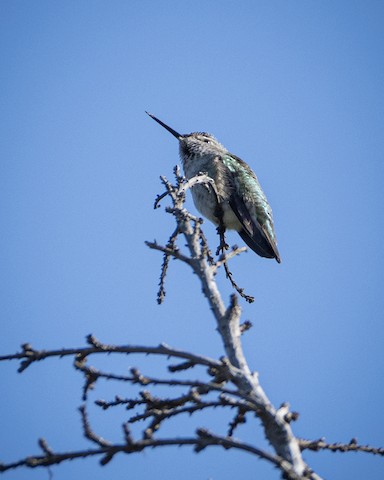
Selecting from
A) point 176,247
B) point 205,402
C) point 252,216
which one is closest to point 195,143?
point 252,216

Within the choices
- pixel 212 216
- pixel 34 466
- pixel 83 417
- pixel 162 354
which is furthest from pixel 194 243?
pixel 212 216

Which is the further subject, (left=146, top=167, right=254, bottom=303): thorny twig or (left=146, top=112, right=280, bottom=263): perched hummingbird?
(left=146, top=112, right=280, bottom=263): perched hummingbird

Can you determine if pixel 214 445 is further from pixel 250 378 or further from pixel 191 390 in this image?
pixel 250 378

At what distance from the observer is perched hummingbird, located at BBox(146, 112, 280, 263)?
6.36 meters

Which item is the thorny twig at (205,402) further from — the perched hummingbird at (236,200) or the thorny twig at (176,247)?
the perched hummingbird at (236,200)

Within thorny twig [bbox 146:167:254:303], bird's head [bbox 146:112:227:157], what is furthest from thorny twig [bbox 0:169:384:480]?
bird's head [bbox 146:112:227:157]

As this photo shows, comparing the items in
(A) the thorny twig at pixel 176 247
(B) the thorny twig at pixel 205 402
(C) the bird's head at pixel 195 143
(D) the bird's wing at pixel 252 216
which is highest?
(C) the bird's head at pixel 195 143

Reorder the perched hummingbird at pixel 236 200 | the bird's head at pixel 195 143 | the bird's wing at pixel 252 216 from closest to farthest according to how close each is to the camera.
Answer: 1. the bird's wing at pixel 252 216
2. the perched hummingbird at pixel 236 200
3. the bird's head at pixel 195 143

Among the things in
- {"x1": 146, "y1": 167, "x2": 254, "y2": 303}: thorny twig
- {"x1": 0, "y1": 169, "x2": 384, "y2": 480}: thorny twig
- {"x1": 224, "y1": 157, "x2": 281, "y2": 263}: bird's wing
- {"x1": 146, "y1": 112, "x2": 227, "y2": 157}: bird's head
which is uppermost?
{"x1": 146, "y1": 112, "x2": 227, "y2": 157}: bird's head

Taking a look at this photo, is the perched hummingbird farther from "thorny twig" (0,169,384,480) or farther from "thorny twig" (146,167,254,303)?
"thorny twig" (0,169,384,480)

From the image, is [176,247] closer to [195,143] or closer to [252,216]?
[252,216]

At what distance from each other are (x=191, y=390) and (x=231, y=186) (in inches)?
180

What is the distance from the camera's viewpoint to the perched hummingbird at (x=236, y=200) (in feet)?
20.9

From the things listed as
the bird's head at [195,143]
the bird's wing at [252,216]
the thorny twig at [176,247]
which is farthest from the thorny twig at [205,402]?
the bird's head at [195,143]
